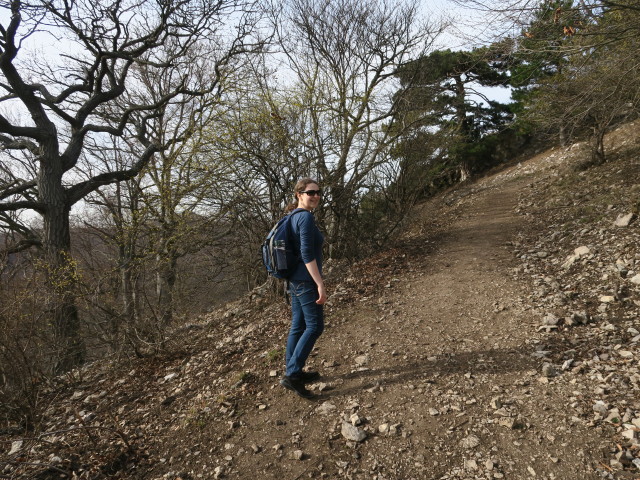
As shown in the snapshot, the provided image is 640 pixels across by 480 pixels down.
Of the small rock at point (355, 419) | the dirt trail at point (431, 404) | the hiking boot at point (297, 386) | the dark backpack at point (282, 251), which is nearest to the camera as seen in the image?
the dirt trail at point (431, 404)

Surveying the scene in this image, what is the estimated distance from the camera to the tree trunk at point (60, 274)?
17.2 ft

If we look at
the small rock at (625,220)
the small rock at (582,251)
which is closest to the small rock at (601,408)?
the small rock at (582,251)

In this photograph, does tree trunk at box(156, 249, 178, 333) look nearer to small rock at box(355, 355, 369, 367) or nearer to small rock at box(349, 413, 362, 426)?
small rock at box(355, 355, 369, 367)

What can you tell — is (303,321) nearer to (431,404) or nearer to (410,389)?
(410,389)

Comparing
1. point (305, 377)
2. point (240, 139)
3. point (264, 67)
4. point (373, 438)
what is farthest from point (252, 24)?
point (373, 438)

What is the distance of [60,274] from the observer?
6.28 meters

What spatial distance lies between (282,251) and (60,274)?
5442 mm

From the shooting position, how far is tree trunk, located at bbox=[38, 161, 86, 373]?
5.24 metres

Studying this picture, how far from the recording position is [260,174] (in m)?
6.48

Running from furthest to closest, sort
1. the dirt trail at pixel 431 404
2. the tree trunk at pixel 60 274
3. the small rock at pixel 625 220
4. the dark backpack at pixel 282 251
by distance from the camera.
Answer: the small rock at pixel 625 220 → the tree trunk at pixel 60 274 → the dark backpack at pixel 282 251 → the dirt trail at pixel 431 404

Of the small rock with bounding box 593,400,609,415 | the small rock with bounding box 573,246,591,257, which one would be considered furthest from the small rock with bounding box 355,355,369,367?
the small rock with bounding box 573,246,591,257

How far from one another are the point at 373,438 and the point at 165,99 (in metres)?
10.2

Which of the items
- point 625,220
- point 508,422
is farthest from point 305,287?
point 625,220

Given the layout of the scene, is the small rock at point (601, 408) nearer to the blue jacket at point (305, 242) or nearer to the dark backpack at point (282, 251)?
the blue jacket at point (305, 242)
